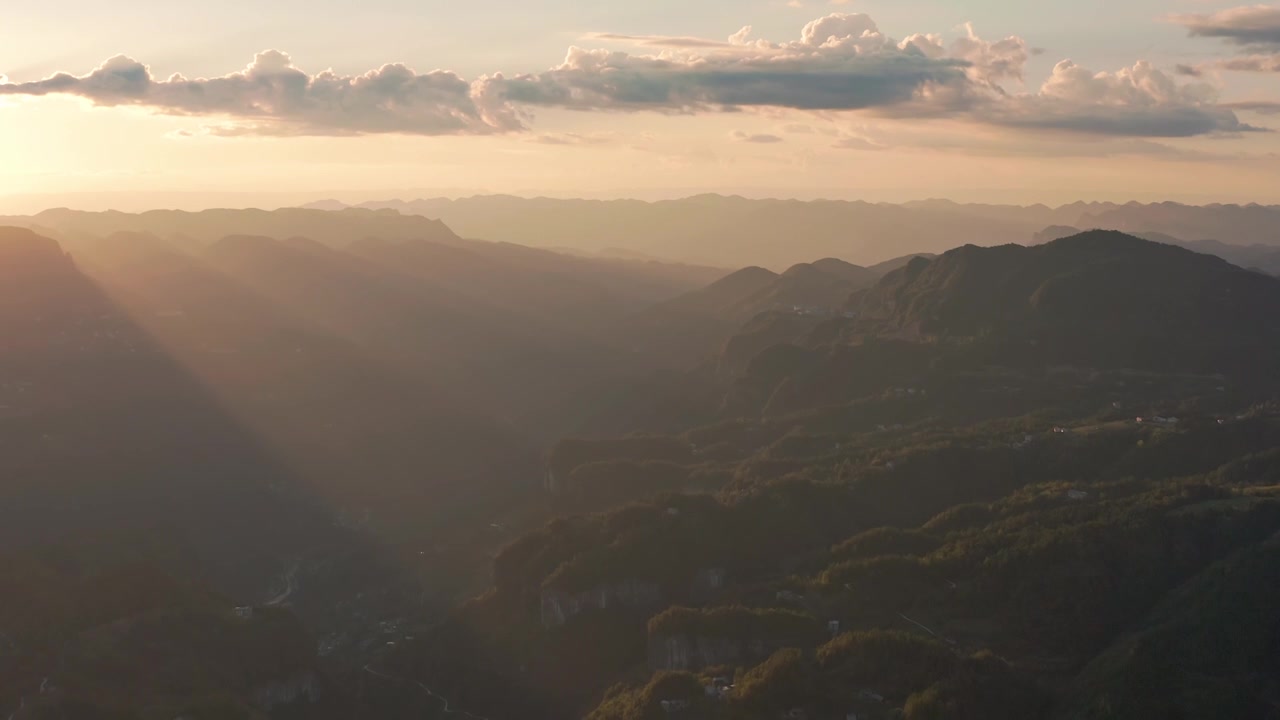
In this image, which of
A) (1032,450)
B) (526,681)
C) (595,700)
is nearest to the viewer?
(595,700)

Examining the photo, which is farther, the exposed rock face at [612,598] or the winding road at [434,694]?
the exposed rock face at [612,598]

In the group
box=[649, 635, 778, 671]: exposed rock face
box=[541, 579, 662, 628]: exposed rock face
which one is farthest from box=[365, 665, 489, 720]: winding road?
box=[649, 635, 778, 671]: exposed rock face

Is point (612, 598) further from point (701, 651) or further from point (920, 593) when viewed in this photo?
point (920, 593)

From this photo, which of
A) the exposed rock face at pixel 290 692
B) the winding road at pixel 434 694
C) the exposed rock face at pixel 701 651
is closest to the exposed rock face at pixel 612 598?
the winding road at pixel 434 694

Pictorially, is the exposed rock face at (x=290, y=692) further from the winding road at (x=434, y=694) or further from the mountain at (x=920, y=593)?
the mountain at (x=920, y=593)

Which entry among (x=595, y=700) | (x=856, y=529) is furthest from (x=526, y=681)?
(x=856, y=529)

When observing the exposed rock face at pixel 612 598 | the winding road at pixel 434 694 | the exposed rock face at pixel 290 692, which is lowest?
the winding road at pixel 434 694

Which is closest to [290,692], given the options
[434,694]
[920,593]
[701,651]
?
[434,694]

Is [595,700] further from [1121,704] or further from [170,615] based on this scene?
[1121,704]
